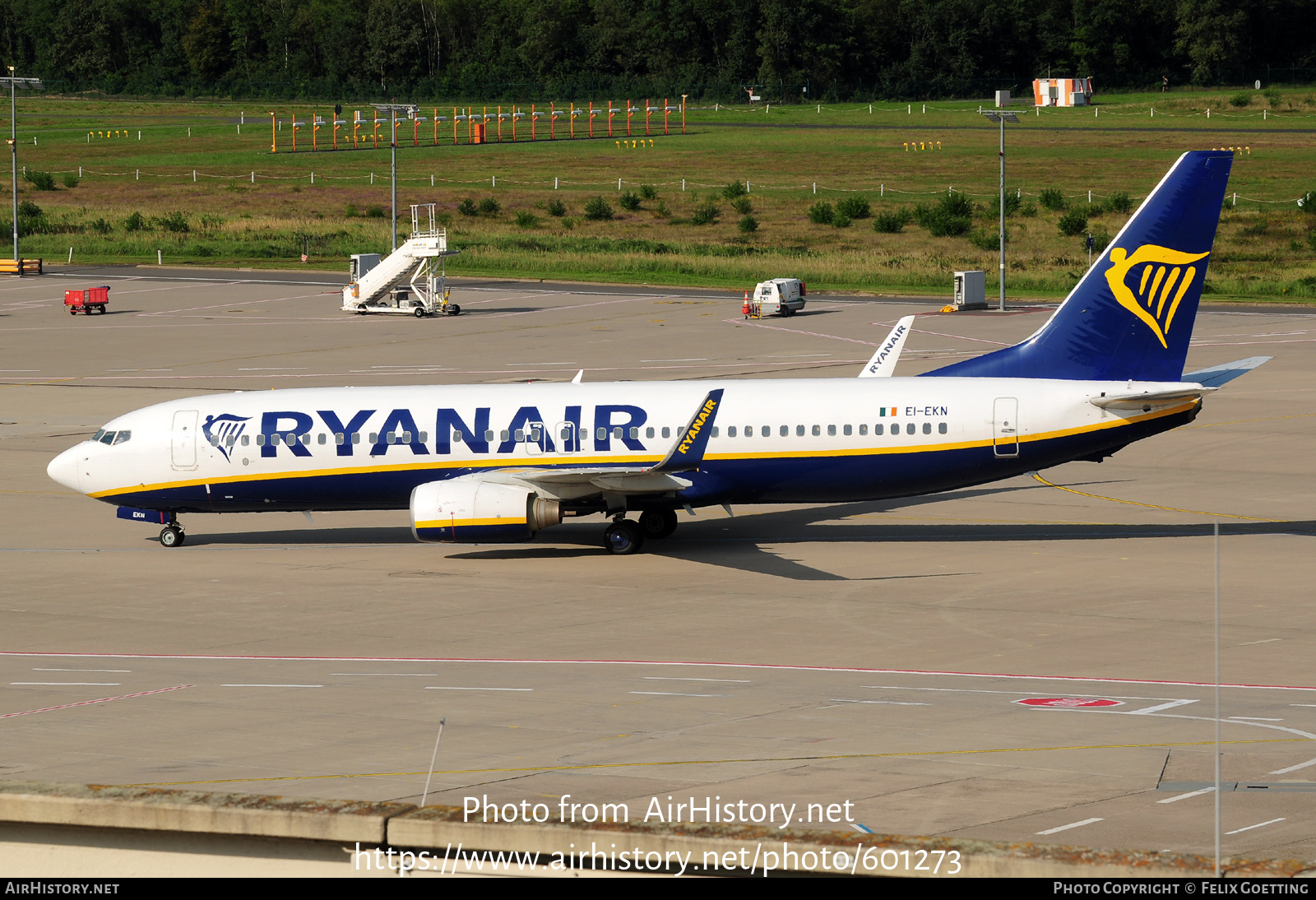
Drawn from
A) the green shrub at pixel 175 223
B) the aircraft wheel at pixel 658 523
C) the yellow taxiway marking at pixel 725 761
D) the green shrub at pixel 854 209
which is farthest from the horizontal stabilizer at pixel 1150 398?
the green shrub at pixel 175 223

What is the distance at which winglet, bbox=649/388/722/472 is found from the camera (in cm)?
3675

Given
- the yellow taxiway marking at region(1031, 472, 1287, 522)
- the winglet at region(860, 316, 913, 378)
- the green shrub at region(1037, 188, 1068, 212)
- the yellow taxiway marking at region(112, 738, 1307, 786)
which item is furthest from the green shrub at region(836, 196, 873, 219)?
the yellow taxiway marking at region(112, 738, 1307, 786)

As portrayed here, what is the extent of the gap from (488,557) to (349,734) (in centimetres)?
1709

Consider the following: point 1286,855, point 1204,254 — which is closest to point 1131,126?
point 1204,254

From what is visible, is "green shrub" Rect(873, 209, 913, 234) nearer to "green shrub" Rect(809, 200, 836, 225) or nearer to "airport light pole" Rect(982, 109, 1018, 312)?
"green shrub" Rect(809, 200, 836, 225)

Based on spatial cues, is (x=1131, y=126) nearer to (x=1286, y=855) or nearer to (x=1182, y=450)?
(x=1182, y=450)

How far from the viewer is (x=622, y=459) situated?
3969 centimetres

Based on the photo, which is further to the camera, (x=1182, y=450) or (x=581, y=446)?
(x=1182, y=450)

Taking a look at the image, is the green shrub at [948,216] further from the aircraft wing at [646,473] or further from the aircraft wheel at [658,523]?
the aircraft wing at [646,473]

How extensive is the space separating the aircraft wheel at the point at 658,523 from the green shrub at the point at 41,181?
157194 millimetres

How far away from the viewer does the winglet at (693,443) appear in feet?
121

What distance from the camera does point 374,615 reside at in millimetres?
34438

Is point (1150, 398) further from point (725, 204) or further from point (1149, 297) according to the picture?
Result: point (725, 204)

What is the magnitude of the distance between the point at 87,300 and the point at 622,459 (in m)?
70.2
